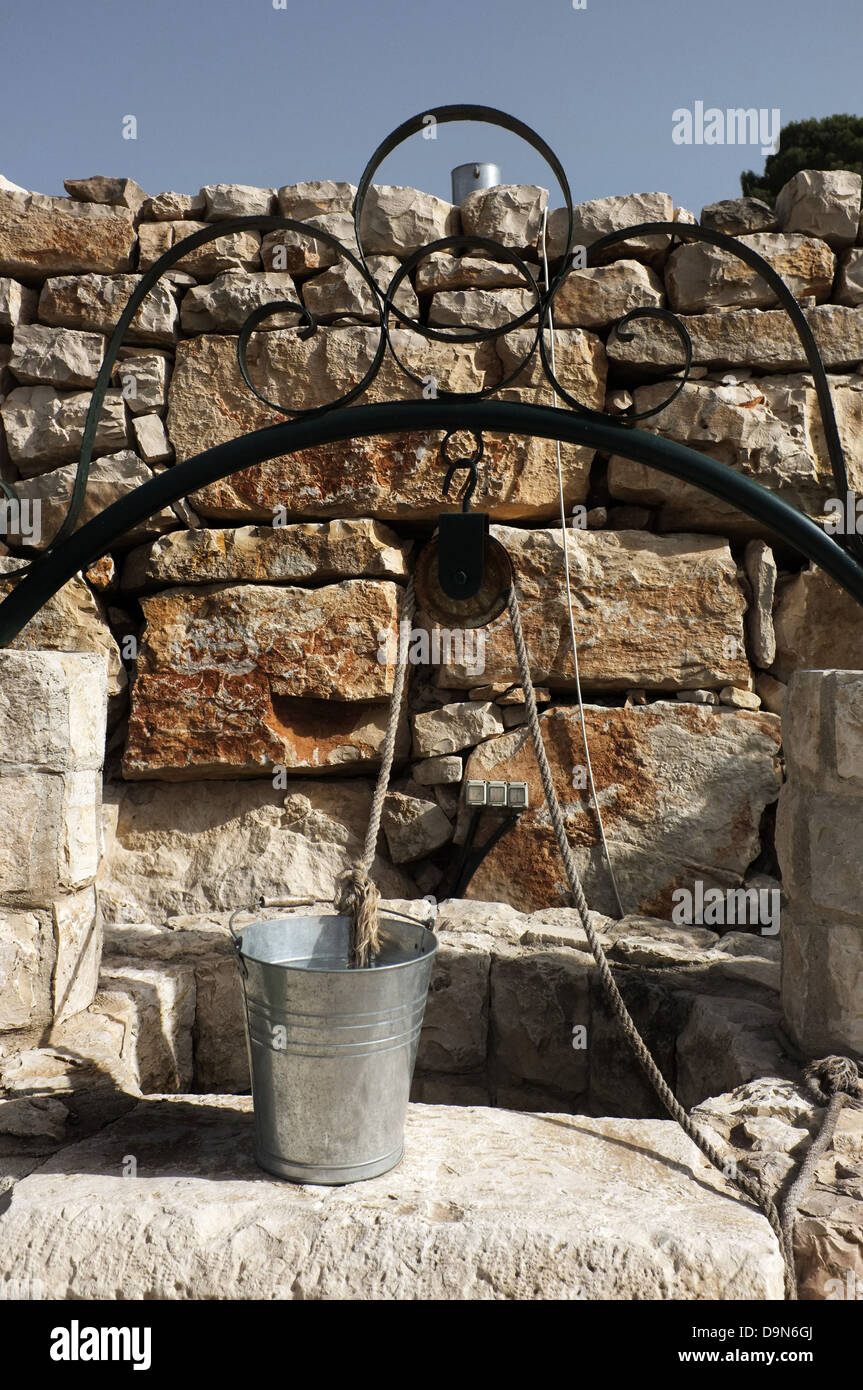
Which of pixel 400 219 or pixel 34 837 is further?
pixel 400 219

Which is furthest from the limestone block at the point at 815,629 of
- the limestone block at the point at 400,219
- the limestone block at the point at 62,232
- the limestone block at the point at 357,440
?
the limestone block at the point at 62,232

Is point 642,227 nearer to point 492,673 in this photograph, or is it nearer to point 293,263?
point 492,673

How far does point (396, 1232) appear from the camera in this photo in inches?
67.5

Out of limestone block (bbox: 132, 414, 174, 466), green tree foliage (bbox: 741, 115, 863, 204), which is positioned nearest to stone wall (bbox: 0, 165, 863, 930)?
limestone block (bbox: 132, 414, 174, 466)

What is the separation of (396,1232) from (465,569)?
52.7 inches

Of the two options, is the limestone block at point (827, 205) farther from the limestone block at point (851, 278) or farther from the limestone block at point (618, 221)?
the limestone block at point (618, 221)

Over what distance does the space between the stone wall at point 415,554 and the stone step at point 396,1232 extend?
77.2 inches

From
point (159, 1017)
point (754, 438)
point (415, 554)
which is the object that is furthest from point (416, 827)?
point (754, 438)

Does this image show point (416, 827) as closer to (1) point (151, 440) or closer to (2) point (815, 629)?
(2) point (815, 629)

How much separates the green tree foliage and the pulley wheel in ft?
31.0

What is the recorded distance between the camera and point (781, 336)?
12.9 feet

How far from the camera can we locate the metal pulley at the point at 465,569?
7.14 feet

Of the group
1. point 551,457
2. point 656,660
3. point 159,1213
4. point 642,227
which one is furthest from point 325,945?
point 551,457

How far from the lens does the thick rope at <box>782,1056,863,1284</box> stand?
6.10ft
